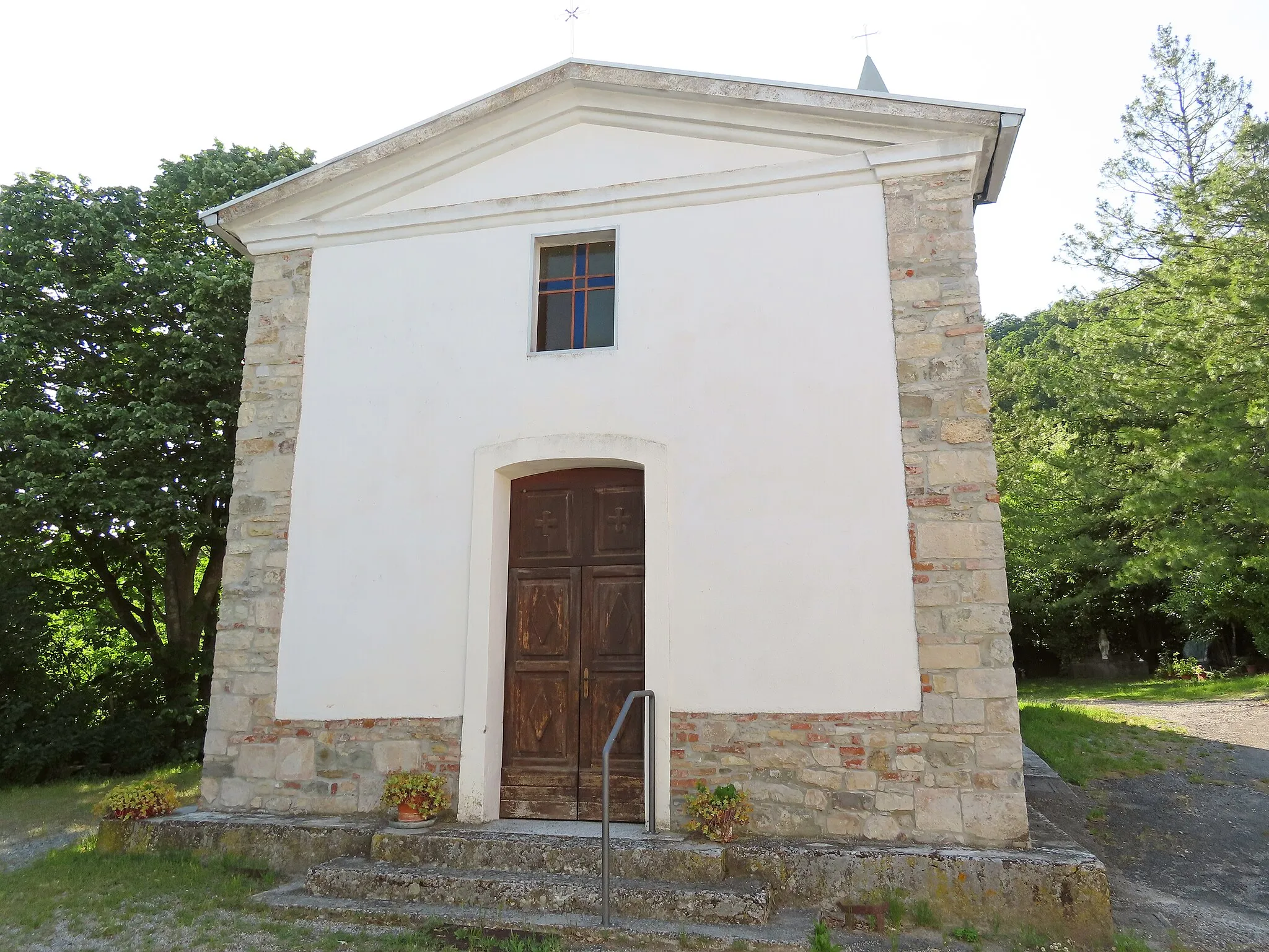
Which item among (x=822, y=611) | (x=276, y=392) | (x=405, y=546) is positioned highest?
(x=276, y=392)

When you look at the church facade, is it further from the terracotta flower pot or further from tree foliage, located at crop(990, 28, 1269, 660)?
tree foliage, located at crop(990, 28, 1269, 660)

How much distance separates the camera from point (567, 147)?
682 centimetres

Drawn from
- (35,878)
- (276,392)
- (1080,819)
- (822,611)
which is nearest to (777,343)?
(822,611)

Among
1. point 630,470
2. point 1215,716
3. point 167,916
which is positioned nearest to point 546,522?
point 630,470

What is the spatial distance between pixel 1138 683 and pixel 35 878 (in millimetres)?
19872

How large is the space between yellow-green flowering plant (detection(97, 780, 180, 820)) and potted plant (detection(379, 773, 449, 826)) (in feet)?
5.85

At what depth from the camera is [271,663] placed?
6309mm

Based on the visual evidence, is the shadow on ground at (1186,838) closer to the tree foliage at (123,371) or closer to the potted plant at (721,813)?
the potted plant at (721,813)

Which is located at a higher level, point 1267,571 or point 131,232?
point 131,232

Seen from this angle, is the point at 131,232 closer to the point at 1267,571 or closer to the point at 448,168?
the point at 448,168

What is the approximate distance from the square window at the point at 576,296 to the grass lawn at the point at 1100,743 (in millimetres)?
6362

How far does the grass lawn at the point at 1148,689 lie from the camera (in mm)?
14531

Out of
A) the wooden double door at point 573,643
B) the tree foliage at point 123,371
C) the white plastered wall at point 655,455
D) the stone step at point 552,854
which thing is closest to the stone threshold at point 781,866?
the stone step at point 552,854

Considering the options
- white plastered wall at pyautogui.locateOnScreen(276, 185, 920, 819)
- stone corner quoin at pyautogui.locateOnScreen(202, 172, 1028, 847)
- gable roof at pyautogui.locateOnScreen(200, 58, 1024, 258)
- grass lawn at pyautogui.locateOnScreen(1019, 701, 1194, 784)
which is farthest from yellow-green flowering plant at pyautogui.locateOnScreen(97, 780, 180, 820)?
grass lawn at pyautogui.locateOnScreen(1019, 701, 1194, 784)
